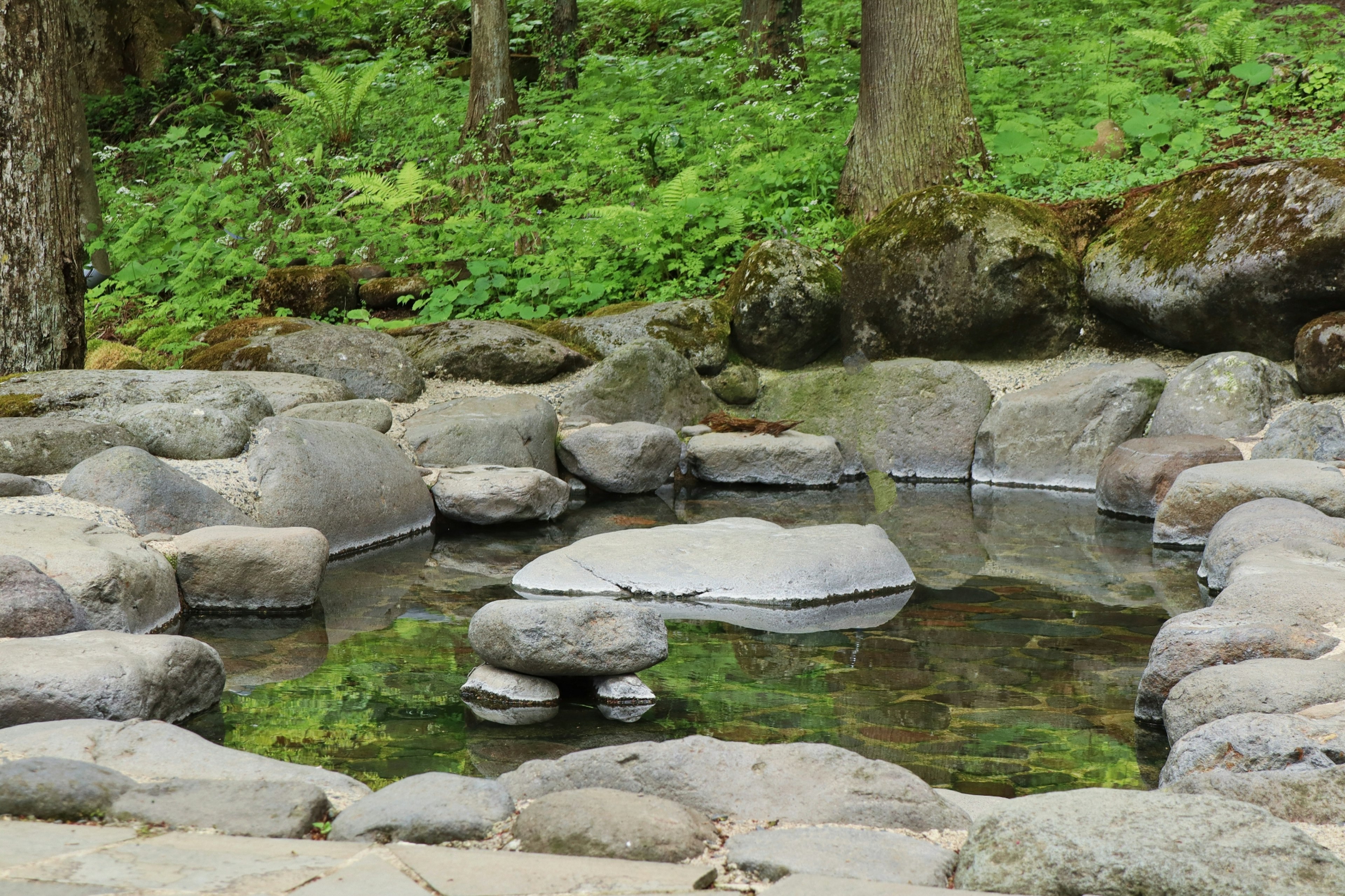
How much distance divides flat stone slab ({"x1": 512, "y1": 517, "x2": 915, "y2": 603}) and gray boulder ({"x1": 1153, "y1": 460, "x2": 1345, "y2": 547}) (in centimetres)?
188

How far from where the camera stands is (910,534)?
23.3ft

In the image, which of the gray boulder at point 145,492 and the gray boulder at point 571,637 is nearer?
the gray boulder at point 571,637

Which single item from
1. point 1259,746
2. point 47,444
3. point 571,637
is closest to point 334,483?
point 47,444

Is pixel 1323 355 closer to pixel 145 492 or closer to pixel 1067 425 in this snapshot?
pixel 1067 425

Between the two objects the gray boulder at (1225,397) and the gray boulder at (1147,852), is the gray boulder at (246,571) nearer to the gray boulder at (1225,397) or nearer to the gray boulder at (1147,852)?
the gray boulder at (1147,852)

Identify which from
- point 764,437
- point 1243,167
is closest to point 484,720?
point 764,437

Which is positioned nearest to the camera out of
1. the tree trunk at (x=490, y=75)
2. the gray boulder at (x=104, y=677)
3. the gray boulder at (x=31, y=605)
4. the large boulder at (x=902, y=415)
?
the gray boulder at (x=104, y=677)

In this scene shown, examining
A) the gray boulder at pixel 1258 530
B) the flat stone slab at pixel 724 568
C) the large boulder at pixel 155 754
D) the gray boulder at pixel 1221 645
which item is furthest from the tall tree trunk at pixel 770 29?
the large boulder at pixel 155 754

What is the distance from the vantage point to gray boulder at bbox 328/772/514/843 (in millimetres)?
2492

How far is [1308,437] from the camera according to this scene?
720cm

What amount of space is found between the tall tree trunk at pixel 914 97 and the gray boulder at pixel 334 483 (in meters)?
6.03

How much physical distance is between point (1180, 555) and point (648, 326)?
16.8 ft

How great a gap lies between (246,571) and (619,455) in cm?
357

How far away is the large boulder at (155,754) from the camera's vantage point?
2.86m
